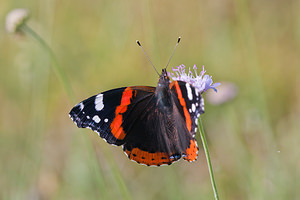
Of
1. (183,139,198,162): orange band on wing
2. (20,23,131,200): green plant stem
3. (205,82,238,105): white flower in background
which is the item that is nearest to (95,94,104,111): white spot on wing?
(20,23,131,200): green plant stem

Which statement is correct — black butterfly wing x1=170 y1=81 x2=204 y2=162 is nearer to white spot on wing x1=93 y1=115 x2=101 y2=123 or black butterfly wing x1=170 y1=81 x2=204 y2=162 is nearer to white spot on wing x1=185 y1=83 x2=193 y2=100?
white spot on wing x1=185 y1=83 x2=193 y2=100

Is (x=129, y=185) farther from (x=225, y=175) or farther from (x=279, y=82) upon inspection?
(x=279, y=82)

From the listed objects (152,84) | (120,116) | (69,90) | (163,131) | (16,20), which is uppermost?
(16,20)

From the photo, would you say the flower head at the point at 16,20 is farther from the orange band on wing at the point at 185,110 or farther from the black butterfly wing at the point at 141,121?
the orange band on wing at the point at 185,110

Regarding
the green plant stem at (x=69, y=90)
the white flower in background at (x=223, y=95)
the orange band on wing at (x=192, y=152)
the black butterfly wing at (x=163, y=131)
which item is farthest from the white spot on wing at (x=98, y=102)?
the white flower in background at (x=223, y=95)

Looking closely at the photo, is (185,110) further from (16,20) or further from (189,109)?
(16,20)

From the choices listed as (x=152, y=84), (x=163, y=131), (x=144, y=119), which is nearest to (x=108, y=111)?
(x=144, y=119)
